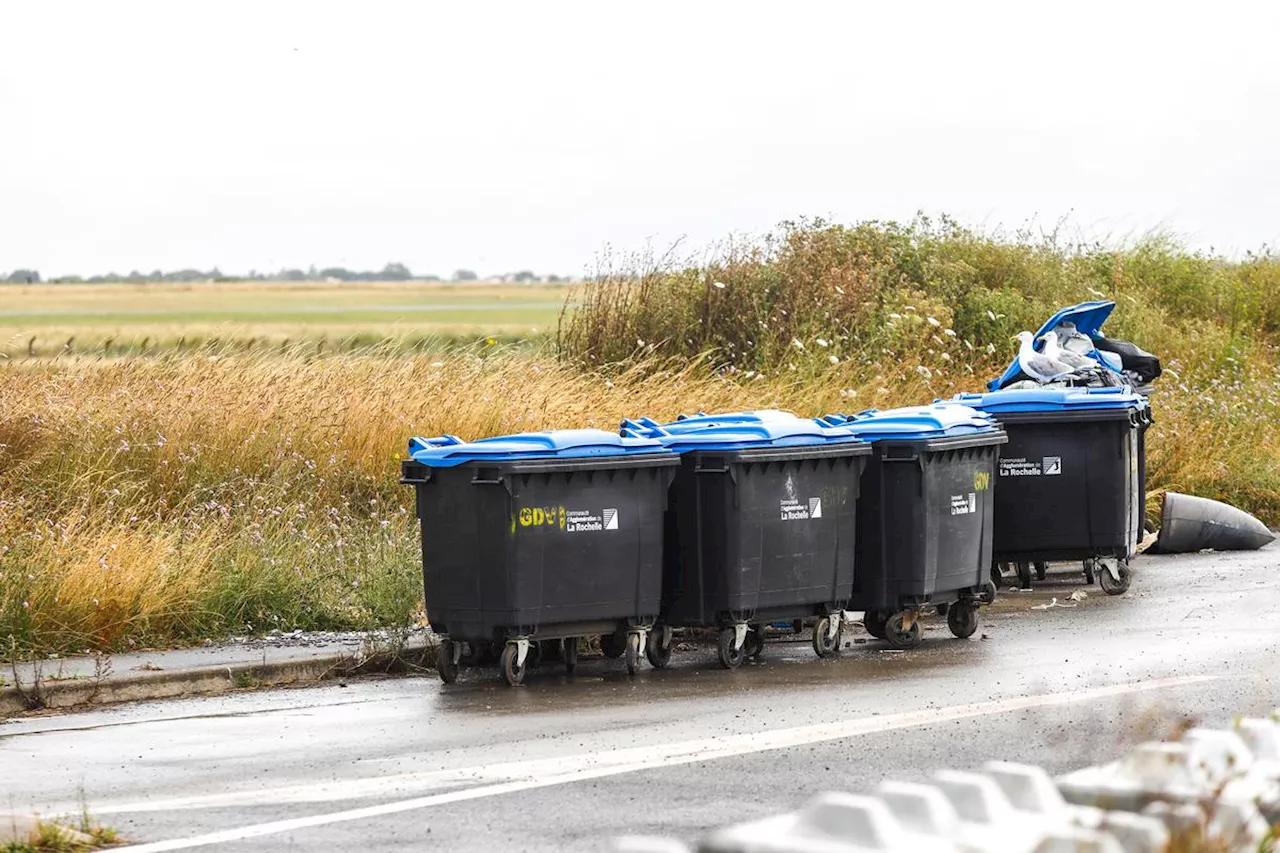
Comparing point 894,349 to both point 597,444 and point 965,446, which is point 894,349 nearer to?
point 965,446

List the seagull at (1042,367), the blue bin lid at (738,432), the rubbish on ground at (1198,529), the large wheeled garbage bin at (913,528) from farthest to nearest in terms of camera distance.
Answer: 1. the rubbish on ground at (1198,529)
2. the seagull at (1042,367)
3. the large wheeled garbage bin at (913,528)
4. the blue bin lid at (738,432)

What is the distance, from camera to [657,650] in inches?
454

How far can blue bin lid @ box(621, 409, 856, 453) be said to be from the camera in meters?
11.5

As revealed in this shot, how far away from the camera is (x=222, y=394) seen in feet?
55.3

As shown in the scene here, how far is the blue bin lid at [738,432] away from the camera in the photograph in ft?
37.6

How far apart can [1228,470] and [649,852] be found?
1932cm

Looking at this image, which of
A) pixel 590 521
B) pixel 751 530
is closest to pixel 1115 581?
pixel 751 530

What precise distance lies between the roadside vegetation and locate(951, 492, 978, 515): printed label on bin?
3.53m

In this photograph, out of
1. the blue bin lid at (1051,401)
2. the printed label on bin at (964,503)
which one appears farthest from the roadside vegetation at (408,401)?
the blue bin lid at (1051,401)

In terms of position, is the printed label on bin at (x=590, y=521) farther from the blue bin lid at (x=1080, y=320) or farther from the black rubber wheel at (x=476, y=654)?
the blue bin lid at (x=1080, y=320)

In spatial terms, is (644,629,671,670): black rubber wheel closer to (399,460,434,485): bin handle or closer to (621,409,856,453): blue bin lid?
(621,409,856,453): blue bin lid

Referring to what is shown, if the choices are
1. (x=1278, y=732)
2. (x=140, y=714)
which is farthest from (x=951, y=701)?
(x=1278, y=732)

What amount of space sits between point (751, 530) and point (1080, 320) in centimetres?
669

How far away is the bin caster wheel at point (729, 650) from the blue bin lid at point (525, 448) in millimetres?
1223
